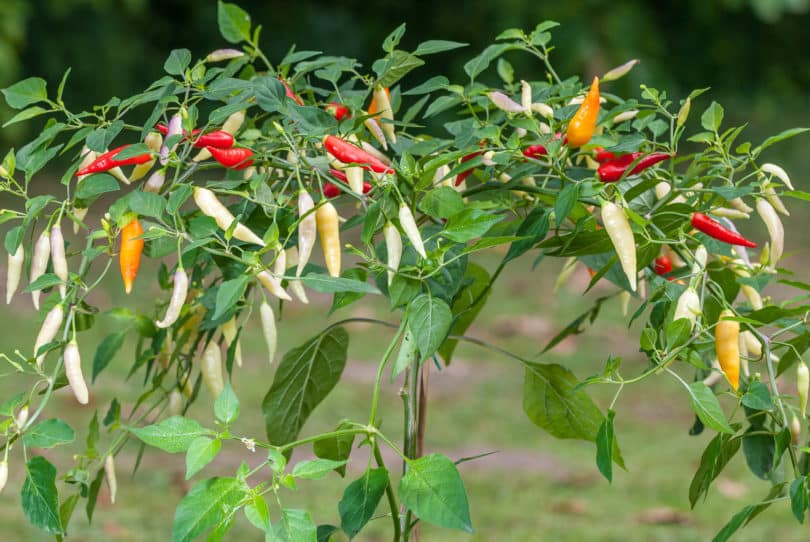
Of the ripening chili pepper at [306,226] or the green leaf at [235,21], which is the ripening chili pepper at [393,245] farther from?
the green leaf at [235,21]

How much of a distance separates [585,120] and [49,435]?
45 cm

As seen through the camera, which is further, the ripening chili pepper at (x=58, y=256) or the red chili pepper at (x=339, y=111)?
the red chili pepper at (x=339, y=111)

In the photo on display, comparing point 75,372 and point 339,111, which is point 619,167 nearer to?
point 339,111

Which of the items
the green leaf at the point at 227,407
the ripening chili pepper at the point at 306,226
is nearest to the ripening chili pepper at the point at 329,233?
the ripening chili pepper at the point at 306,226

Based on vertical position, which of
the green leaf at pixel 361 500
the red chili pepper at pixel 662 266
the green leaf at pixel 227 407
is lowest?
the green leaf at pixel 361 500

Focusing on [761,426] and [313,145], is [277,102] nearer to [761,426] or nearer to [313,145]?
[313,145]

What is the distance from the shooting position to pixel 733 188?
0.79 m

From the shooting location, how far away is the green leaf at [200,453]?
72 cm

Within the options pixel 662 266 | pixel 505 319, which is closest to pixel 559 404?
pixel 662 266

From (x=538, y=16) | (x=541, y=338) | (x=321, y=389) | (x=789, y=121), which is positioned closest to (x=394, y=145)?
(x=321, y=389)

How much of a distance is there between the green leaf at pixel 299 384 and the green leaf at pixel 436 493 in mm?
317

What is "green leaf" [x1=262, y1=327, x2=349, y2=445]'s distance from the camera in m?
1.05

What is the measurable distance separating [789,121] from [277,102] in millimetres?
6167

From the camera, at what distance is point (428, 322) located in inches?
30.2
